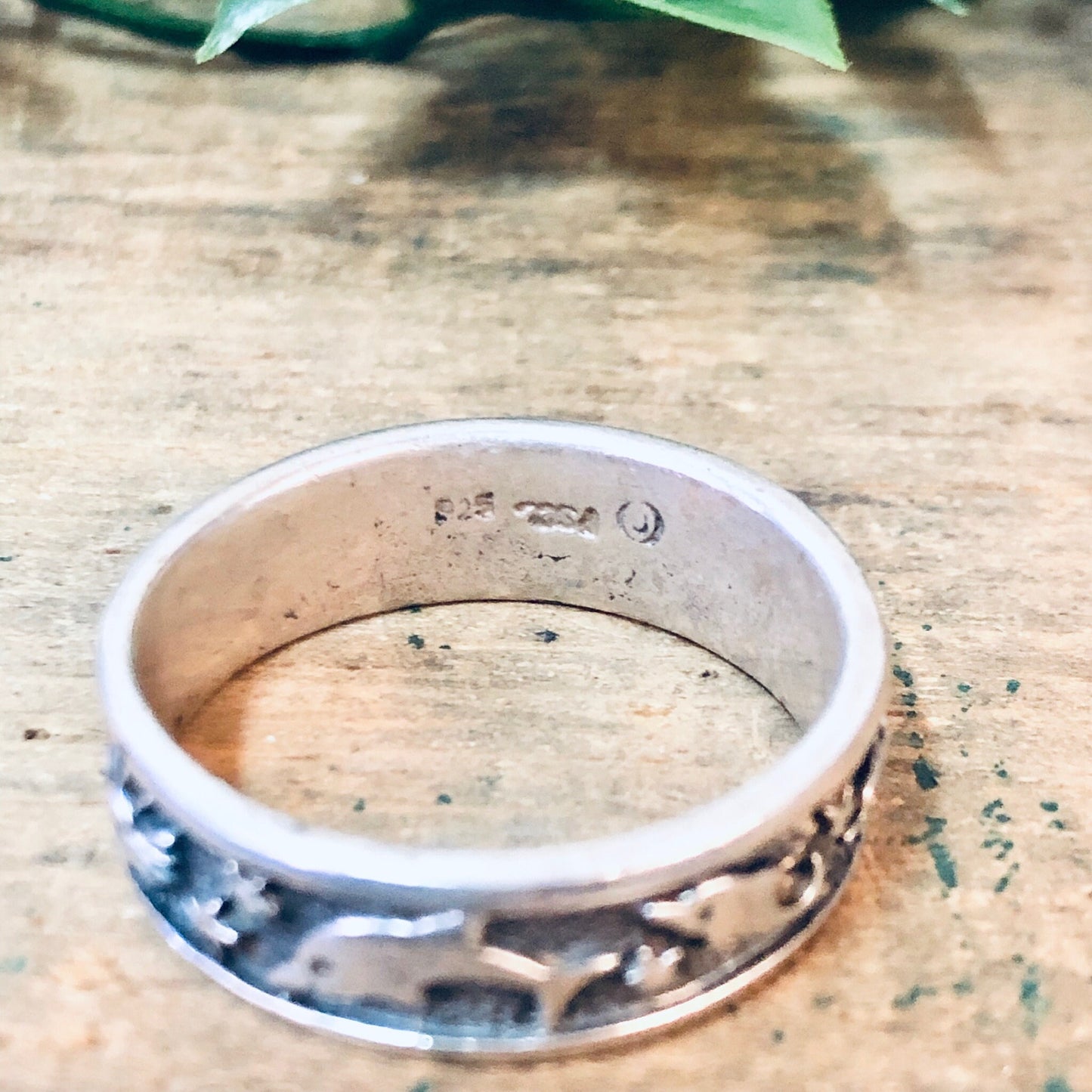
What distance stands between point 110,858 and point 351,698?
15 centimetres

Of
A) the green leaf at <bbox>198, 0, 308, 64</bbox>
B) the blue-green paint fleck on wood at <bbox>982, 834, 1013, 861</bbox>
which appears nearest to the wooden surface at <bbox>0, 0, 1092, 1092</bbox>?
the blue-green paint fleck on wood at <bbox>982, 834, 1013, 861</bbox>

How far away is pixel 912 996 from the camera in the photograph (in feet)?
1.63

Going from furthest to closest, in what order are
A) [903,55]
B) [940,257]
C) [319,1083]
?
[903,55] → [940,257] → [319,1083]

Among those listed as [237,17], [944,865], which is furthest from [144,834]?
[237,17]

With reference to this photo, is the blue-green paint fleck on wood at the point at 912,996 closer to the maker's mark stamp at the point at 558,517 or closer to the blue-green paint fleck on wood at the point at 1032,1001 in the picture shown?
the blue-green paint fleck on wood at the point at 1032,1001

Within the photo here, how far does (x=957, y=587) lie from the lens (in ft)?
2.36

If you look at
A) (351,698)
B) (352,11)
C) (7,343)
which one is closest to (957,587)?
(351,698)

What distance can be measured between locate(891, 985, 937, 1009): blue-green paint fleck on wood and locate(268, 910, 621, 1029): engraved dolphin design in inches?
5.0

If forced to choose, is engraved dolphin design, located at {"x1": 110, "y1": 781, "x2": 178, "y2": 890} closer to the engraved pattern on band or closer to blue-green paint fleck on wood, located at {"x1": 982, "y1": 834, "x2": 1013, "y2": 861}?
the engraved pattern on band

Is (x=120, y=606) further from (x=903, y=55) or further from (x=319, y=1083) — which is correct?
(x=903, y=55)

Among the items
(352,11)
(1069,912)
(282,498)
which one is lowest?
(1069,912)

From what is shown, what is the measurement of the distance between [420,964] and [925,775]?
285 millimetres

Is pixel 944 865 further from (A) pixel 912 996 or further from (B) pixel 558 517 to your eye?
(B) pixel 558 517

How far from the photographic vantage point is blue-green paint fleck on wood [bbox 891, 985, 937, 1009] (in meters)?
0.49
